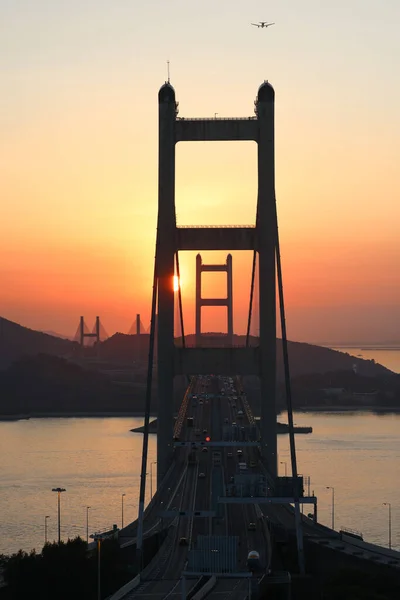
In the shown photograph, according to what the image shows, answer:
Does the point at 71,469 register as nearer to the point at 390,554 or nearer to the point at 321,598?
the point at 390,554

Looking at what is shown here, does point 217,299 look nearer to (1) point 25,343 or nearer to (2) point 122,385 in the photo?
(2) point 122,385

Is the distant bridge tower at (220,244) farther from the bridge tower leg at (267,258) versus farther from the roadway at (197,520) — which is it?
the roadway at (197,520)

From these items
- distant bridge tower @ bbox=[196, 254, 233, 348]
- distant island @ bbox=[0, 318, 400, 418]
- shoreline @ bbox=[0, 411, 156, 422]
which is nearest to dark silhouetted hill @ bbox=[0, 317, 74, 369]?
distant island @ bbox=[0, 318, 400, 418]

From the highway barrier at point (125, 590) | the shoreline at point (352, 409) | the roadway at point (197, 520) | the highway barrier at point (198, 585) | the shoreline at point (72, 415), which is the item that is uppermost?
the shoreline at point (352, 409)

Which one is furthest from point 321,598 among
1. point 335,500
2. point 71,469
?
point 71,469

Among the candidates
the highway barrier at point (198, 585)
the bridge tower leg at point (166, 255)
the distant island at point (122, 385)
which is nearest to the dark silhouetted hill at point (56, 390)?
the distant island at point (122, 385)

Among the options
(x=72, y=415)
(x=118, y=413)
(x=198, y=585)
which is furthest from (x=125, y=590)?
(x=72, y=415)
